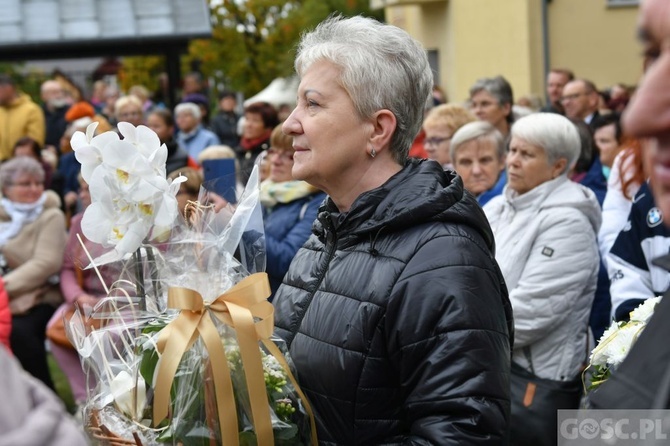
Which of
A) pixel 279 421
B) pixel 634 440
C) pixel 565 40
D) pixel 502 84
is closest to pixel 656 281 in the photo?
pixel 279 421

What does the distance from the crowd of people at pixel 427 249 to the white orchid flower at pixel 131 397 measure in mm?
337

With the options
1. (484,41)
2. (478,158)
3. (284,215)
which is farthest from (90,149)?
(484,41)

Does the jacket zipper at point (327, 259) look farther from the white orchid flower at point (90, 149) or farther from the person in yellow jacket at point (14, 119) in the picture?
the person in yellow jacket at point (14, 119)

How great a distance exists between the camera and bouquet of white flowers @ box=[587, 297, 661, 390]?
3277 millimetres

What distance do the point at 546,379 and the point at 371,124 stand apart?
7.60 feet

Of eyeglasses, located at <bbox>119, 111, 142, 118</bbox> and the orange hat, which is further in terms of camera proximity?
the orange hat

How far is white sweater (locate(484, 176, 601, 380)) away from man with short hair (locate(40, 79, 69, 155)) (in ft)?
31.7

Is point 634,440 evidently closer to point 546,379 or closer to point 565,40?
point 546,379

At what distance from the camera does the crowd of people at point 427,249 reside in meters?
2.63

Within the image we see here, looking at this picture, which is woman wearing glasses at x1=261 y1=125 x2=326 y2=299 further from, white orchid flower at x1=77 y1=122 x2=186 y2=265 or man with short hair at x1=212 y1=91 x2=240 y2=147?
man with short hair at x1=212 y1=91 x2=240 y2=147

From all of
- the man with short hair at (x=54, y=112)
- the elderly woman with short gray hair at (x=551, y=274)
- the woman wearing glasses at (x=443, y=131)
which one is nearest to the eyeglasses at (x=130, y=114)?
the man with short hair at (x=54, y=112)

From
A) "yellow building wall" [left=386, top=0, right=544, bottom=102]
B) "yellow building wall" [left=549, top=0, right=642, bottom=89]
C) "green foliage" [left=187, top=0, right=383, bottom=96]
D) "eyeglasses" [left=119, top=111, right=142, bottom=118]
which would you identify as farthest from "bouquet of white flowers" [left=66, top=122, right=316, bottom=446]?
"green foliage" [left=187, top=0, right=383, bottom=96]

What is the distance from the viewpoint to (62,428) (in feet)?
4.74

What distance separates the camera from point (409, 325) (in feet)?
8.72
